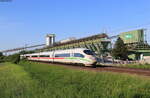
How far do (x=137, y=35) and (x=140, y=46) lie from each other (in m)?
3.13

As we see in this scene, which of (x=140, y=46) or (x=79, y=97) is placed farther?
(x=140, y=46)

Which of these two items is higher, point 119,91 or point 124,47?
point 124,47

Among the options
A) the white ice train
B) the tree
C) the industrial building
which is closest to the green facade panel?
the industrial building

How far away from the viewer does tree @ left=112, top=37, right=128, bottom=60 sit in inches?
2419

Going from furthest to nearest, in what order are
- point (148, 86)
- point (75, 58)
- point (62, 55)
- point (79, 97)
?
point (62, 55) → point (75, 58) → point (148, 86) → point (79, 97)

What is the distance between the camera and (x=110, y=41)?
2761 inches

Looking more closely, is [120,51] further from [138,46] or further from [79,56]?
[79,56]

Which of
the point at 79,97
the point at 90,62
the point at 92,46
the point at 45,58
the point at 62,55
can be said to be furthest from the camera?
the point at 92,46

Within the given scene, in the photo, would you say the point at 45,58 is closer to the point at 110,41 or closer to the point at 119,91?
the point at 110,41

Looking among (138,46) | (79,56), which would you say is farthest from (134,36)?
(79,56)

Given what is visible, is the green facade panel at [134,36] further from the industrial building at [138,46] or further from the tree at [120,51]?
the tree at [120,51]

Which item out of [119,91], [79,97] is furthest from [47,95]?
[119,91]

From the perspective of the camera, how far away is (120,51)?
201 ft

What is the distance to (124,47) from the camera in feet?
203
